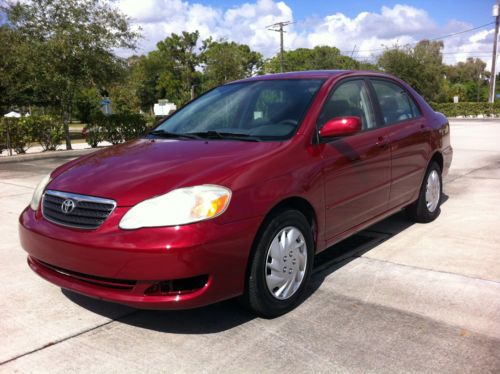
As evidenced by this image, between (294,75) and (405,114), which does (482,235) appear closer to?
(405,114)

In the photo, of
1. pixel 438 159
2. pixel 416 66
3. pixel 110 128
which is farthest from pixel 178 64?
pixel 438 159

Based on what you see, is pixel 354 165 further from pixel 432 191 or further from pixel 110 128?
pixel 110 128

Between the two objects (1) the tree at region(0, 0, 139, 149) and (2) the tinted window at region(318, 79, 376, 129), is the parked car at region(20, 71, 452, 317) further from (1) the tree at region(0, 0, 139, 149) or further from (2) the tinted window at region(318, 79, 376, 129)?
(1) the tree at region(0, 0, 139, 149)

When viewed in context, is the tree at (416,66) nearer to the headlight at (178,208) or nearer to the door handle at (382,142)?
the door handle at (382,142)

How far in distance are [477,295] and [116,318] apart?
2.52 meters

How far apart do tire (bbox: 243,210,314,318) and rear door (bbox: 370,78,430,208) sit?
153 centimetres

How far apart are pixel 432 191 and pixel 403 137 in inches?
43.4


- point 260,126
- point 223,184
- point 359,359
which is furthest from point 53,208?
point 359,359

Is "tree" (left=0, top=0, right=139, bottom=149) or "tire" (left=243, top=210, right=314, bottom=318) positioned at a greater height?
"tree" (left=0, top=0, right=139, bottom=149)

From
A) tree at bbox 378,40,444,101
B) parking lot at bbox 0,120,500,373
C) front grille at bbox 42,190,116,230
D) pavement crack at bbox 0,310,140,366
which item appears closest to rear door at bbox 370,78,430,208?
parking lot at bbox 0,120,500,373

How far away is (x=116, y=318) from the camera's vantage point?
329cm

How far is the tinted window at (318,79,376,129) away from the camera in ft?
12.6

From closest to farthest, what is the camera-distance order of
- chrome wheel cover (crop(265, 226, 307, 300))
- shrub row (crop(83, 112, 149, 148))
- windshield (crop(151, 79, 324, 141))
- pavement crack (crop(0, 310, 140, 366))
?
pavement crack (crop(0, 310, 140, 366))
chrome wheel cover (crop(265, 226, 307, 300))
windshield (crop(151, 79, 324, 141))
shrub row (crop(83, 112, 149, 148))

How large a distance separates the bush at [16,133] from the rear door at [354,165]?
38.5 feet
